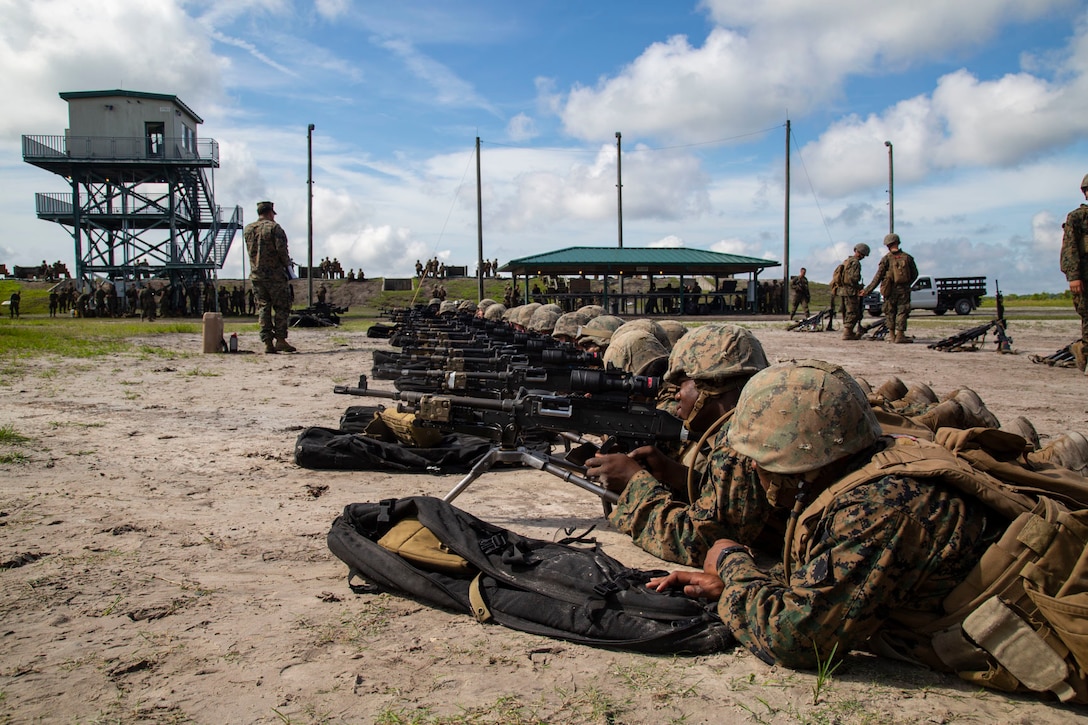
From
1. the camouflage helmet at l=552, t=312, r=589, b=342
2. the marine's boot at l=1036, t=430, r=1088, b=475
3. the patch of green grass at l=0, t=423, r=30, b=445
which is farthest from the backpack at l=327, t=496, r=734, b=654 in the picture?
the camouflage helmet at l=552, t=312, r=589, b=342

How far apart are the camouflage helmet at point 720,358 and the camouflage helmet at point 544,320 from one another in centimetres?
875

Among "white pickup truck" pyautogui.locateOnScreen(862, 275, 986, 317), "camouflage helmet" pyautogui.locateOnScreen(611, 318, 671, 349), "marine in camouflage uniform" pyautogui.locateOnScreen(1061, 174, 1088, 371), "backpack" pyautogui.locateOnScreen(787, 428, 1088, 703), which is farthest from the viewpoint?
"white pickup truck" pyautogui.locateOnScreen(862, 275, 986, 317)

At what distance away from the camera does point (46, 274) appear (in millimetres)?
57781

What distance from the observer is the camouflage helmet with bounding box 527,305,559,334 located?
13.8 meters

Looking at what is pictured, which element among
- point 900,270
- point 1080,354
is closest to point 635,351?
point 1080,354

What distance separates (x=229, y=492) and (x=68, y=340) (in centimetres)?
1510

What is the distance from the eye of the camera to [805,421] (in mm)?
2945

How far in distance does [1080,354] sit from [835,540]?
11863 millimetres

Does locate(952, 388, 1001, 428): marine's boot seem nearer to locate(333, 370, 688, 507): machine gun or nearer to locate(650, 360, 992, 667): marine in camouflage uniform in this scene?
locate(333, 370, 688, 507): machine gun

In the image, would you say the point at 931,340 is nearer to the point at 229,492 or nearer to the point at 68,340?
the point at 229,492

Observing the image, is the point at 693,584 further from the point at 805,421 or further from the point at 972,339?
the point at 972,339

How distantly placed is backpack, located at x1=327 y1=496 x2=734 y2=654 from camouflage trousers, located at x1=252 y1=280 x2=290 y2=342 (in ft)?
40.6

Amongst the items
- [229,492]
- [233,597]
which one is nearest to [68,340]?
[229,492]

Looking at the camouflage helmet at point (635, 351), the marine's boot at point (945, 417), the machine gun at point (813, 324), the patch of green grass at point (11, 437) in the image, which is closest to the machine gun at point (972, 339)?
the machine gun at point (813, 324)
